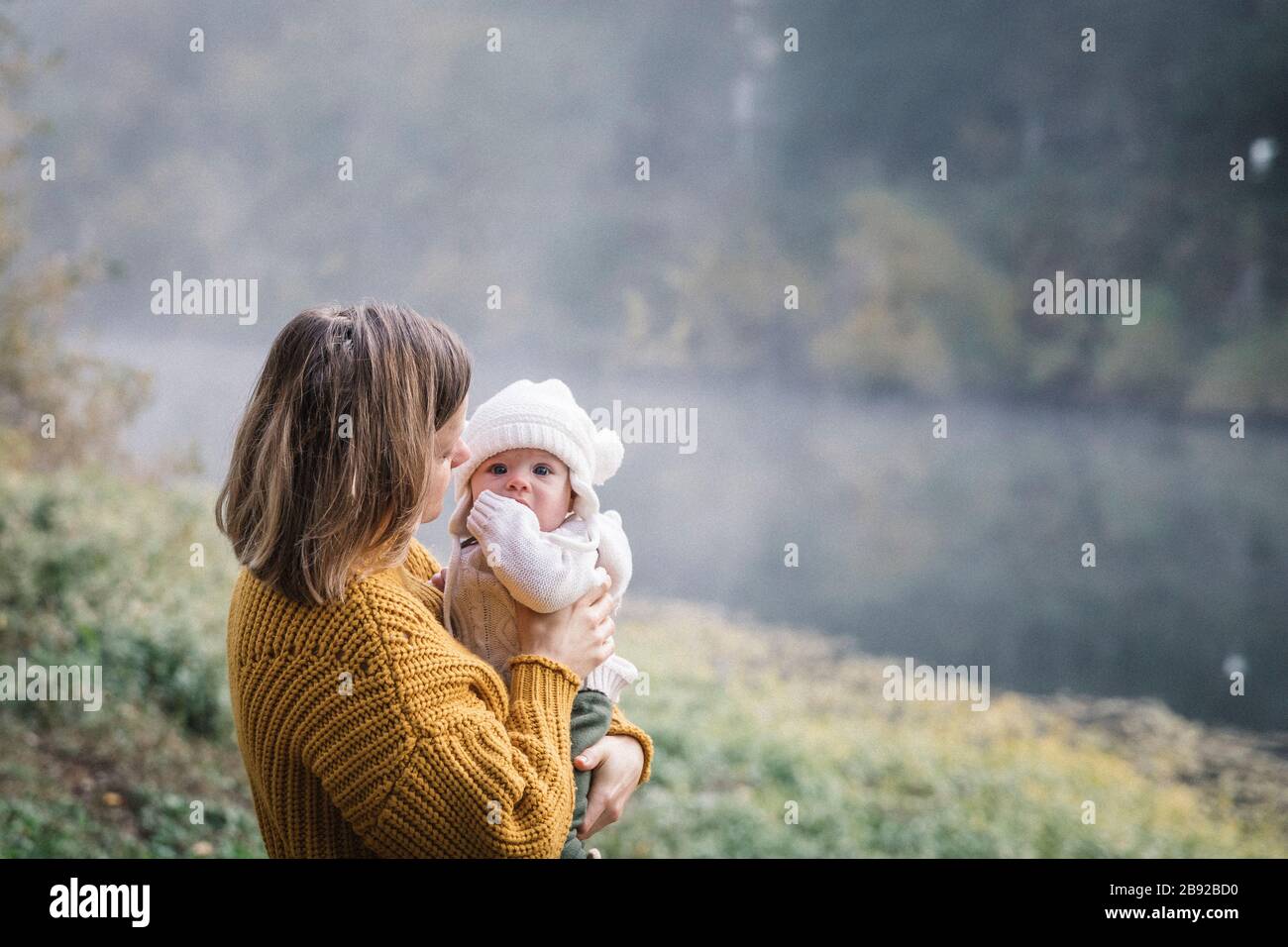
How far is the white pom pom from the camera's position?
2.00m

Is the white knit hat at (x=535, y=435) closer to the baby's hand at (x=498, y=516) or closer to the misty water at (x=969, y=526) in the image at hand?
the baby's hand at (x=498, y=516)

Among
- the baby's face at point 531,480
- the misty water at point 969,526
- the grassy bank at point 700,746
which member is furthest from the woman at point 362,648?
the misty water at point 969,526

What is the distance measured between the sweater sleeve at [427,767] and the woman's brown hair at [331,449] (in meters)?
0.13

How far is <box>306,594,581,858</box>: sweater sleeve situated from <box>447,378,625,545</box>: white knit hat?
17.1 inches

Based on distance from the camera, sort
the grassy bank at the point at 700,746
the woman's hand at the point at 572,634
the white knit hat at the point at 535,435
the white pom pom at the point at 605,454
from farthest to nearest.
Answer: the grassy bank at the point at 700,746 < the white pom pom at the point at 605,454 < the white knit hat at the point at 535,435 < the woman's hand at the point at 572,634

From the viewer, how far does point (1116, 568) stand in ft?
22.1

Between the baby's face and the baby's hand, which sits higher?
the baby's face

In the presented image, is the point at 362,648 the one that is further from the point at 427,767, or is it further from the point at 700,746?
the point at 700,746

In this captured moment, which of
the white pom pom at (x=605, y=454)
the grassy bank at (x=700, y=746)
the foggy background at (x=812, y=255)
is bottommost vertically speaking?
the grassy bank at (x=700, y=746)

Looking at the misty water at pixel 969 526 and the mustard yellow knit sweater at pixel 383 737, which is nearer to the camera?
the mustard yellow knit sweater at pixel 383 737

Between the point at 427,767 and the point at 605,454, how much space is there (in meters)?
0.74

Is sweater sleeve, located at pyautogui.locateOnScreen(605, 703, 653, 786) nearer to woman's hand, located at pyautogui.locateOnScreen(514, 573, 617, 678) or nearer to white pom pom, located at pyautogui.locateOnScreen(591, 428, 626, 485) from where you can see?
woman's hand, located at pyautogui.locateOnScreen(514, 573, 617, 678)

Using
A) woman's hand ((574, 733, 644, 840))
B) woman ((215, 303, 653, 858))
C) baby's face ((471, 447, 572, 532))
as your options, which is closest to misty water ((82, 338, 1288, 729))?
baby's face ((471, 447, 572, 532))

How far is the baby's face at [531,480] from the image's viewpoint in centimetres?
186
